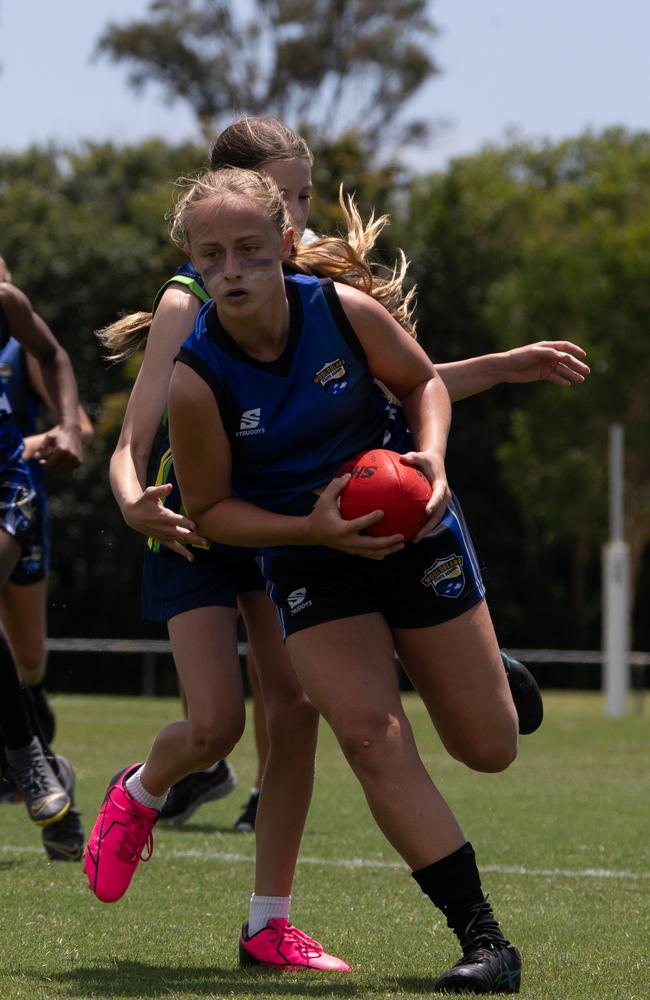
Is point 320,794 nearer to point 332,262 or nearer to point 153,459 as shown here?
point 153,459

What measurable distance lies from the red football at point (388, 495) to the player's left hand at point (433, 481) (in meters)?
0.02

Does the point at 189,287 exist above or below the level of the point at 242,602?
above

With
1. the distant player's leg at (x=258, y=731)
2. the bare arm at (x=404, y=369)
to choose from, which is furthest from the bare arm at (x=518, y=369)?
the distant player's leg at (x=258, y=731)

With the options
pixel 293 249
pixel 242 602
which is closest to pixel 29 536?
pixel 242 602

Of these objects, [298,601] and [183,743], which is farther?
[183,743]

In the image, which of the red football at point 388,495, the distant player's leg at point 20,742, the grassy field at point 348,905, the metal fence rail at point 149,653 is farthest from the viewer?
the metal fence rail at point 149,653

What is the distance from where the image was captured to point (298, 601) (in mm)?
4094

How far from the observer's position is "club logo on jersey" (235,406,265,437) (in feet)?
13.2

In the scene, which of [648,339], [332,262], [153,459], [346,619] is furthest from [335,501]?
[648,339]

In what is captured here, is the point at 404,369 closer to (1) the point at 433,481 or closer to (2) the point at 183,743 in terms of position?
(1) the point at 433,481

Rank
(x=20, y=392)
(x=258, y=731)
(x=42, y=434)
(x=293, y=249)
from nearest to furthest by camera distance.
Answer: (x=293, y=249), (x=258, y=731), (x=42, y=434), (x=20, y=392)

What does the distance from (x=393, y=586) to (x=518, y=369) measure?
2.88 ft

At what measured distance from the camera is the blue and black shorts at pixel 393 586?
13.3 feet

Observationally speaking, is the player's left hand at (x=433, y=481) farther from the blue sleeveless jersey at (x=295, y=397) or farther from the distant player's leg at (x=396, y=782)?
the distant player's leg at (x=396, y=782)
